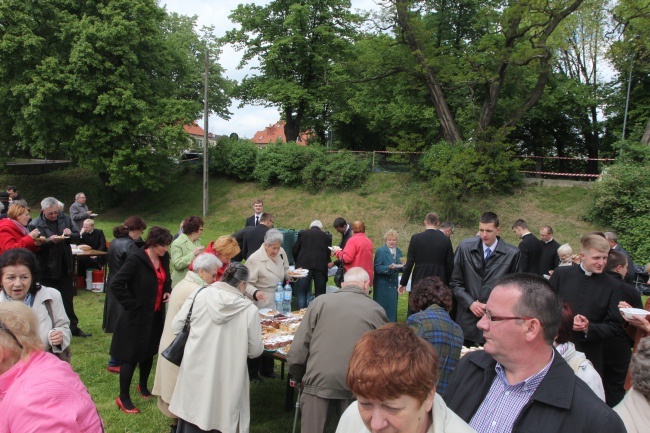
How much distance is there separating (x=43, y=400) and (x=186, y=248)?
3.73 m

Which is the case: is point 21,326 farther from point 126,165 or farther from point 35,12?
point 35,12

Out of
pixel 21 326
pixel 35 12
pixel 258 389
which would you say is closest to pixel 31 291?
pixel 21 326

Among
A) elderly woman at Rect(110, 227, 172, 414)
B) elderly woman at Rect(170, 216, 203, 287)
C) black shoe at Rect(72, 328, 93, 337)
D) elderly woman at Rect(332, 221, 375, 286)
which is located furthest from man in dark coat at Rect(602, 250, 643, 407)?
black shoe at Rect(72, 328, 93, 337)

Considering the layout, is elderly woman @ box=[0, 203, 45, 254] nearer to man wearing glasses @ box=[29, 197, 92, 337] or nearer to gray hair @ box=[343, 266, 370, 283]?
man wearing glasses @ box=[29, 197, 92, 337]

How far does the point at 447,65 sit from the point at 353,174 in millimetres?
6238

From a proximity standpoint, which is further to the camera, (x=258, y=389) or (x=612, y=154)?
(x=612, y=154)

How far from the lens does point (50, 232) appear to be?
6.41 meters

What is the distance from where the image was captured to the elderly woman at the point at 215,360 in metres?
3.54

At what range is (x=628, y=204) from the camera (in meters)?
14.8

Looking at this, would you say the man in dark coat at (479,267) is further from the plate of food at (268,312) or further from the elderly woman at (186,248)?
the elderly woman at (186,248)

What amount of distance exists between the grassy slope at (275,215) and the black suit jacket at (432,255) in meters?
2.30

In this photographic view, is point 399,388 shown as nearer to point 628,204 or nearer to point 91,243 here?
point 91,243

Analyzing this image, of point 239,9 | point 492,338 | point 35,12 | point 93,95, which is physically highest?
point 239,9

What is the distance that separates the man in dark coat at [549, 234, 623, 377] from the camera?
3734 millimetres
